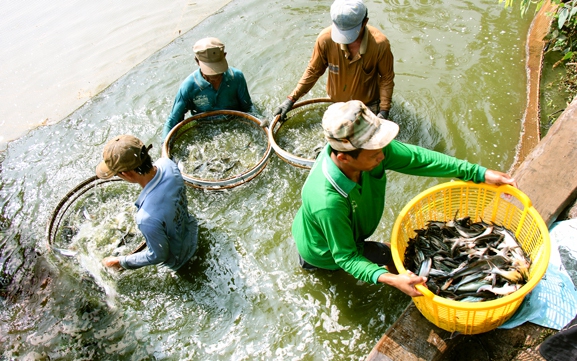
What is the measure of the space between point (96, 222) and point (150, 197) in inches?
65.6

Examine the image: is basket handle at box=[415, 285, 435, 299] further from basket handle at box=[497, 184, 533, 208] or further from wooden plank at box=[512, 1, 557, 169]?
wooden plank at box=[512, 1, 557, 169]

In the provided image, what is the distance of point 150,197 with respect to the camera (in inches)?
118

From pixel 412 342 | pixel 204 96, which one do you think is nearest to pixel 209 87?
pixel 204 96

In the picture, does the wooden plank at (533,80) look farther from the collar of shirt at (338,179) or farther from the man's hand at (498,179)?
the collar of shirt at (338,179)

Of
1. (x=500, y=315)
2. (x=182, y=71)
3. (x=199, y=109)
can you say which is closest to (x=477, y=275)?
(x=500, y=315)

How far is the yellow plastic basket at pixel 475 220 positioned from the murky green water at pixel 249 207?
0.88 m

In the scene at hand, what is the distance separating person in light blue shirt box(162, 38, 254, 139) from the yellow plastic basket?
8.61 feet

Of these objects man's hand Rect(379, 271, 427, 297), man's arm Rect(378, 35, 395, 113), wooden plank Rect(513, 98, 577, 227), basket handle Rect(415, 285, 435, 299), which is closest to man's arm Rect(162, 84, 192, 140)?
man's arm Rect(378, 35, 395, 113)

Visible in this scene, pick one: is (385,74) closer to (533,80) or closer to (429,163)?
(429,163)

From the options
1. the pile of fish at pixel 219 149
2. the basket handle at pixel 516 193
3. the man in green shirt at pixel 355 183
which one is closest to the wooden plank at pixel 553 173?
the basket handle at pixel 516 193

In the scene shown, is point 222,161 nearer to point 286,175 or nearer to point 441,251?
point 286,175

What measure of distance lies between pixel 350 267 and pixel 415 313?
2.54 ft

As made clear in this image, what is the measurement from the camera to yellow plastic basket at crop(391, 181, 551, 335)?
227cm

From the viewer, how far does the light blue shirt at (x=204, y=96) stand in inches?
178
